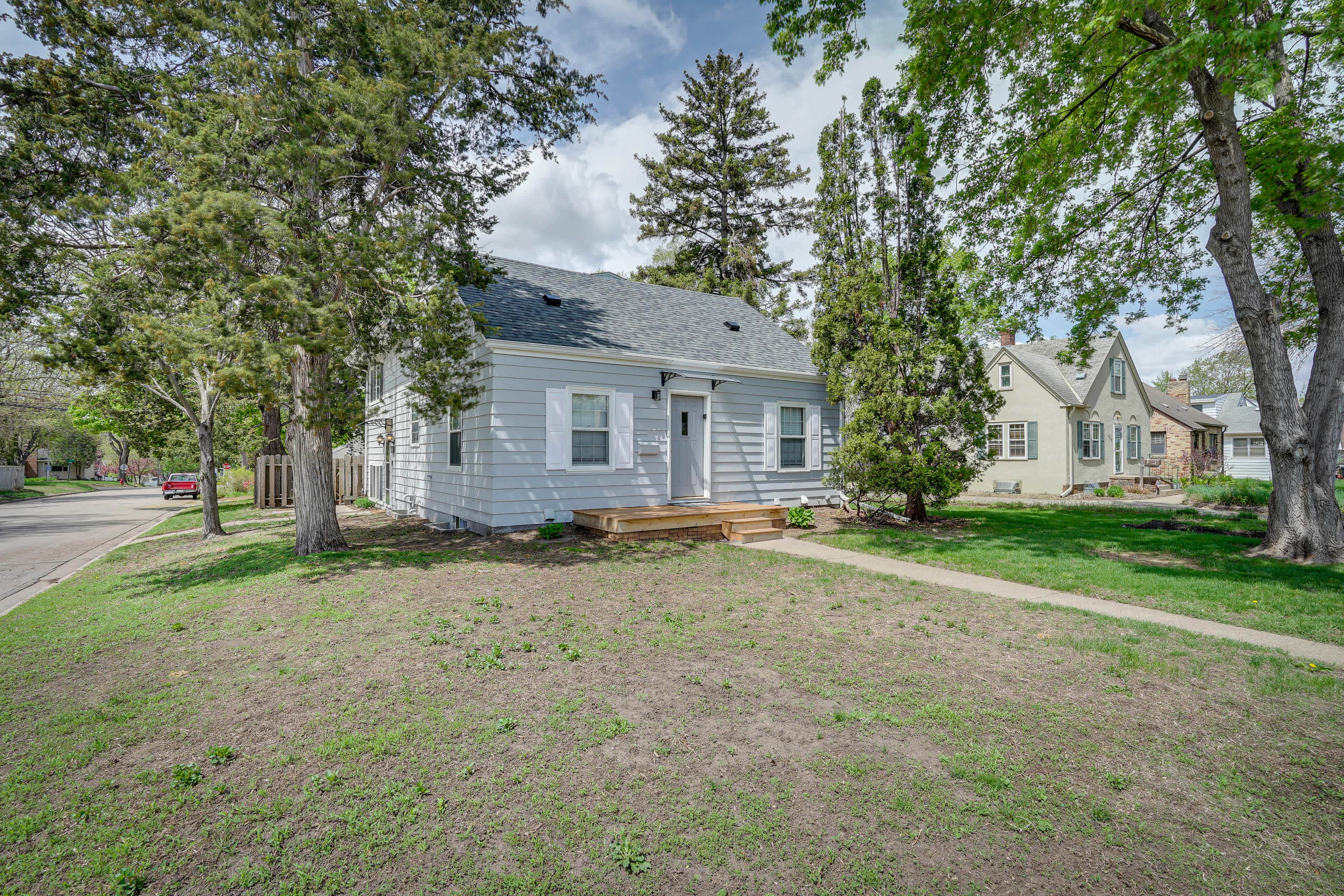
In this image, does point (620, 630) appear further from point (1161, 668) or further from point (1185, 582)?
point (1185, 582)

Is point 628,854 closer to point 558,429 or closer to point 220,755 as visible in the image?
point 220,755

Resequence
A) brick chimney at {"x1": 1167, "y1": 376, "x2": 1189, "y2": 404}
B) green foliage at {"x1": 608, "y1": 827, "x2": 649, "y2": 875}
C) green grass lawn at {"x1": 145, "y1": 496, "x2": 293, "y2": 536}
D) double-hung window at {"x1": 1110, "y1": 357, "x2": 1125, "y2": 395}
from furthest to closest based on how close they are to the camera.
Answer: brick chimney at {"x1": 1167, "y1": 376, "x2": 1189, "y2": 404}, double-hung window at {"x1": 1110, "y1": 357, "x2": 1125, "y2": 395}, green grass lawn at {"x1": 145, "y1": 496, "x2": 293, "y2": 536}, green foliage at {"x1": 608, "y1": 827, "x2": 649, "y2": 875}

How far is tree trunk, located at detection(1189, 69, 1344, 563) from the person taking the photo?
851cm

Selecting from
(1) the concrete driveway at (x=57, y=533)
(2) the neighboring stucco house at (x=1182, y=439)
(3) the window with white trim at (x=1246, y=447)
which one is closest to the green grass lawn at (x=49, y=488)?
(1) the concrete driveway at (x=57, y=533)

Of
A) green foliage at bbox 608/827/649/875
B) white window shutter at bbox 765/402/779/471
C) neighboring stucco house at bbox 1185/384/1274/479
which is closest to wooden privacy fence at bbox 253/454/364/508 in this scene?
white window shutter at bbox 765/402/779/471

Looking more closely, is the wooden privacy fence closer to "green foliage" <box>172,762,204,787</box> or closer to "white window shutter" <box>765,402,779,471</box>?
"white window shutter" <box>765,402,779,471</box>

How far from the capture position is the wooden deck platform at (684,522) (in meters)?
9.70

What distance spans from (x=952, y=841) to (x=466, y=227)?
9.72 metres

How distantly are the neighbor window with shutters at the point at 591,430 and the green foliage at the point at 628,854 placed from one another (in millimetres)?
8454

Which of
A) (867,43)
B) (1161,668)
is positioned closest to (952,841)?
(1161,668)

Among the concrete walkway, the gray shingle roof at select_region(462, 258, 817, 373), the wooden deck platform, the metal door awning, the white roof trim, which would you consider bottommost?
the concrete walkway

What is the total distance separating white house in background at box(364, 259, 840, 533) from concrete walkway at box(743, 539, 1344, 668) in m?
2.99

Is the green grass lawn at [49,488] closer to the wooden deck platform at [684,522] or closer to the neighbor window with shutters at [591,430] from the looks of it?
the neighbor window with shutters at [591,430]

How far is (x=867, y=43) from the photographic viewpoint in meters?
9.43
